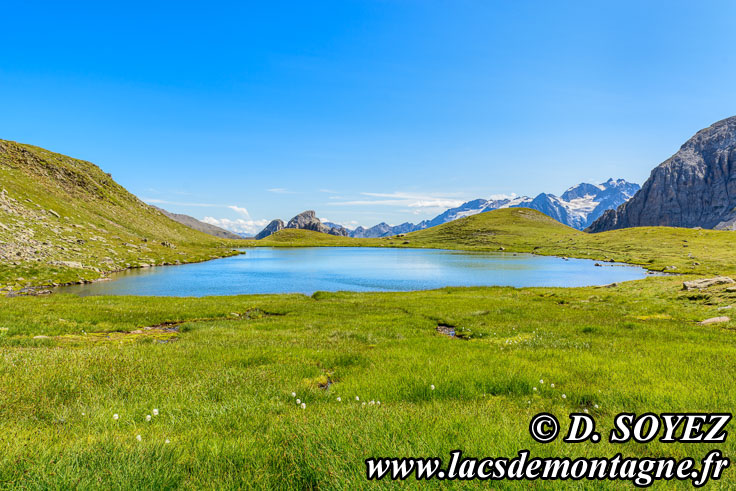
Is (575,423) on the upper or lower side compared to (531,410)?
upper

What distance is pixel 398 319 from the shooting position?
2481cm

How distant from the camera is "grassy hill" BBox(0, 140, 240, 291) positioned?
175ft

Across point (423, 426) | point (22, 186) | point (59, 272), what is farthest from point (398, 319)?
point (22, 186)

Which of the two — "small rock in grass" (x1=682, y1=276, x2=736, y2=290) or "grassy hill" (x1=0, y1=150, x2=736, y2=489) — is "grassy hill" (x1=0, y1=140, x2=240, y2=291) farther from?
"small rock in grass" (x1=682, y1=276, x2=736, y2=290)

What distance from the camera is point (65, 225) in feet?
265

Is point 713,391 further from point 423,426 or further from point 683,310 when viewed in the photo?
point 683,310

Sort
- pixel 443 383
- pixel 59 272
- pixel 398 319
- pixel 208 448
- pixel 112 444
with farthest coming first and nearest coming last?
pixel 59 272, pixel 398 319, pixel 443 383, pixel 208 448, pixel 112 444

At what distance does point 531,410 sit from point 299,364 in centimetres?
642

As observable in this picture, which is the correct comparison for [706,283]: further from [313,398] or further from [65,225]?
[65,225]

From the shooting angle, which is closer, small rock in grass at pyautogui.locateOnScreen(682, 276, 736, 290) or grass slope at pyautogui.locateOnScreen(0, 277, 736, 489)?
grass slope at pyautogui.locateOnScreen(0, 277, 736, 489)

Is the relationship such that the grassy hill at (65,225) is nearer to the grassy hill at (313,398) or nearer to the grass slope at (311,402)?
the grassy hill at (313,398)

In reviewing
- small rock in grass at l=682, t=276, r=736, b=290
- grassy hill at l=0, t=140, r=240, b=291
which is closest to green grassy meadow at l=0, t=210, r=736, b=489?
small rock in grass at l=682, t=276, r=736, b=290

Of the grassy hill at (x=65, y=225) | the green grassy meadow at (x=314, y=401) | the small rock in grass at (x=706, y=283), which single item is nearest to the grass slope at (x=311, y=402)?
the green grassy meadow at (x=314, y=401)

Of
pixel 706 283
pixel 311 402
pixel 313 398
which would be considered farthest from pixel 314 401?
pixel 706 283
